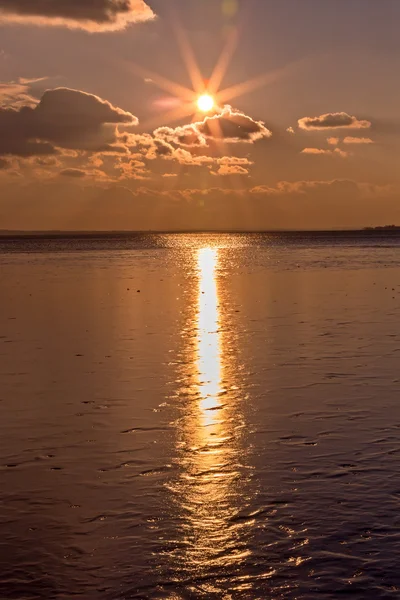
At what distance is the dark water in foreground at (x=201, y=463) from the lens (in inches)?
311

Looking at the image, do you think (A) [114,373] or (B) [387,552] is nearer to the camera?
(B) [387,552]

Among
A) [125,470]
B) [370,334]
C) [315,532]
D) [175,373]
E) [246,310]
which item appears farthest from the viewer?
[246,310]

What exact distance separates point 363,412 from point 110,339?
11090mm

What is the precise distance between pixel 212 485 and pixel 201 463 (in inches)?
38.4

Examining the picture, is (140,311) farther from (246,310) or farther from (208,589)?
(208,589)

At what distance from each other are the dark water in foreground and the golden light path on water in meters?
0.03

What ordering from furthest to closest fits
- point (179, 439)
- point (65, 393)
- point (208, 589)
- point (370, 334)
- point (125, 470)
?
point (370, 334)
point (65, 393)
point (179, 439)
point (125, 470)
point (208, 589)

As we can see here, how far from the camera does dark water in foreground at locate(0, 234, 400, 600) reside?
25.9ft

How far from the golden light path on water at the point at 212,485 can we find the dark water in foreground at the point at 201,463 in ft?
0.09

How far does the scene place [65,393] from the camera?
637 inches

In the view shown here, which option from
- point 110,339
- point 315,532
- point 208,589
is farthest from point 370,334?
point 208,589

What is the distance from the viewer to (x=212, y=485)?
1033 cm

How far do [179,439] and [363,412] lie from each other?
3421 millimetres

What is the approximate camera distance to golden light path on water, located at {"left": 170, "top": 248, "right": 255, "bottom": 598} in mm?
7930
